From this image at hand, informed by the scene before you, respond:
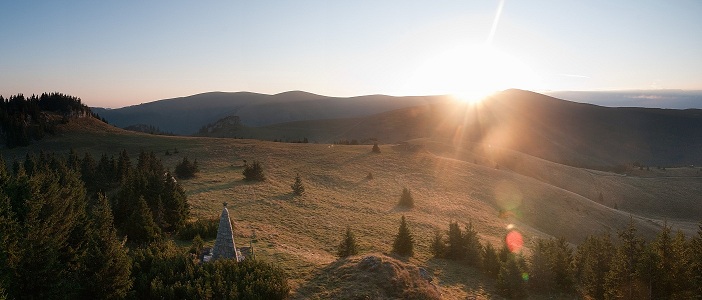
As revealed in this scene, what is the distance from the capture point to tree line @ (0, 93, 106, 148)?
56781 millimetres

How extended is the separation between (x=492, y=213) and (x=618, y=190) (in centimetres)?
4677

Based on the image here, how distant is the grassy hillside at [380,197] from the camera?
78.2 ft

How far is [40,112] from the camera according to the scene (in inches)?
2586

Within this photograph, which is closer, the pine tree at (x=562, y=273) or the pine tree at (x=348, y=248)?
the pine tree at (x=562, y=273)

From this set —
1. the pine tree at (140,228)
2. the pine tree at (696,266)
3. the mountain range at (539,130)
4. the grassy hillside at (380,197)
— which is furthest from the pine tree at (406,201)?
the mountain range at (539,130)

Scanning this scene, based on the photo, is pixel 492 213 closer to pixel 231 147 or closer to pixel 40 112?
pixel 231 147

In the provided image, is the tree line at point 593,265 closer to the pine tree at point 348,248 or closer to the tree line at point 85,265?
the pine tree at point 348,248

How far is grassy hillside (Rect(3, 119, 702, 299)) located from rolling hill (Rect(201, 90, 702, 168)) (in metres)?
65.5

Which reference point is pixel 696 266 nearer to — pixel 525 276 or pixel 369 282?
pixel 525 276

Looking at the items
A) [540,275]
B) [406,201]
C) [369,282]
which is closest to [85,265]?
[369,282]

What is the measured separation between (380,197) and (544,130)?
505ft

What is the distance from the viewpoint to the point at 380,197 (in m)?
41.0

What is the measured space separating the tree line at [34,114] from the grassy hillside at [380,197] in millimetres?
2389

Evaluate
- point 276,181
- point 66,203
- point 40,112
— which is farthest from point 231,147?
point 66,203
